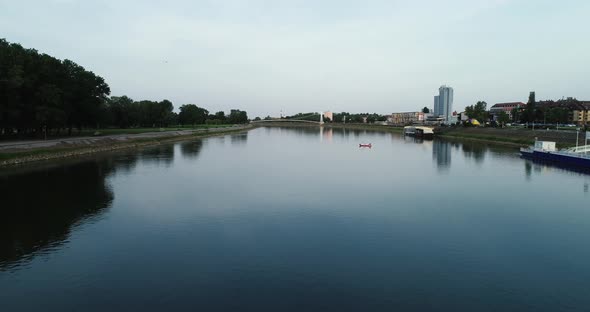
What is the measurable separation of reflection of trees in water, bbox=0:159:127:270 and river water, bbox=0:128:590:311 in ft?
0.37

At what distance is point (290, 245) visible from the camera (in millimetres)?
15453

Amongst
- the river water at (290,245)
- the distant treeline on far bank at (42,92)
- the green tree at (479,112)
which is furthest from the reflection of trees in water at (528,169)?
the green tree at (479,112)

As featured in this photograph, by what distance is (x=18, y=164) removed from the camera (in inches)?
1451

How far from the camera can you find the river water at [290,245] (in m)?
11.1

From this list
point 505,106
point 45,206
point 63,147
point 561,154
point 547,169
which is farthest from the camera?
point 505,106

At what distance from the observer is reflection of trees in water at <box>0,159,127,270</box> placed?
50.2 feet

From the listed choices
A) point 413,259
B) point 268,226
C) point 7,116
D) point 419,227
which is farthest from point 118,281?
point 7,116

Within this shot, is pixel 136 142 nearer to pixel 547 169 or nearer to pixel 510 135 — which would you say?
pixel 547 169

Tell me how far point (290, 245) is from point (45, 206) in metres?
15.7

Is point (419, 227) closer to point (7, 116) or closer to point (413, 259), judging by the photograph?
point (413, 259)

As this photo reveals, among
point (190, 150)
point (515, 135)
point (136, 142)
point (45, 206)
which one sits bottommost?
point (45, 206)

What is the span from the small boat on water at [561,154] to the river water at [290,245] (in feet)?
49.9

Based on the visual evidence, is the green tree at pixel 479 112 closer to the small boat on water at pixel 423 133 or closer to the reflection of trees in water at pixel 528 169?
the small boat on water at pixel 423 133

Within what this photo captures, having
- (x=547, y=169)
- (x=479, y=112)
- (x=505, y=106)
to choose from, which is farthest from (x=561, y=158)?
(x=505, y=106)
